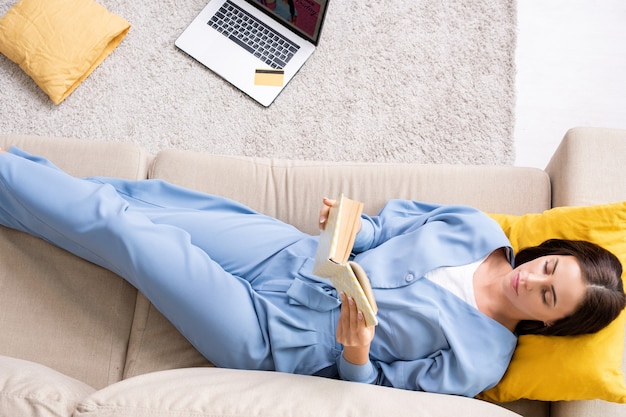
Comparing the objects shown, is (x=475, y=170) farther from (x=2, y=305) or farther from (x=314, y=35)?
(x=2, y=305)

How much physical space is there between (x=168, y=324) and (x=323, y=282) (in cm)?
42

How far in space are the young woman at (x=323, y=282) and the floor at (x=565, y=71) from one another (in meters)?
0.89

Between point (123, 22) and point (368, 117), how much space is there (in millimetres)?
1001

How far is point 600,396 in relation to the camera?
4.28 feet

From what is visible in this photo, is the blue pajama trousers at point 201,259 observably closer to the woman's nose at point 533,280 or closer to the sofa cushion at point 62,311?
the sofa cushion at point 62,311

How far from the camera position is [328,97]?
7.43 ft

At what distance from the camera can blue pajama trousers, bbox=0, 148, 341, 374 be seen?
141 cm

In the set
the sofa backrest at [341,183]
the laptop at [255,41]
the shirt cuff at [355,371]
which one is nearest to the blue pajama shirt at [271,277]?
the shirt cuff at [355,371]

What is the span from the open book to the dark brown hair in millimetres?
498

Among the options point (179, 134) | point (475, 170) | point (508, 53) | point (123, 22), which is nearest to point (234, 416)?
point (475, 170)

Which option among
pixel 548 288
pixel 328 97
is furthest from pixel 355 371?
pixel 328 97

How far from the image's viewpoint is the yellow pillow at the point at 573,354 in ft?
4.27

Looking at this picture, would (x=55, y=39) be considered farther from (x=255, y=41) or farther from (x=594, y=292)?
(x=594, y=292)

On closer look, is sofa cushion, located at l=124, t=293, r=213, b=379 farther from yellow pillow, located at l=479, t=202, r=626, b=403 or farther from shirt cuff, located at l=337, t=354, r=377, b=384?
yellow pillow, located at l=479, t=202, r=626, b=403
